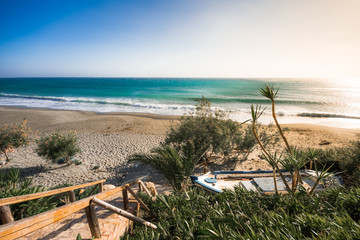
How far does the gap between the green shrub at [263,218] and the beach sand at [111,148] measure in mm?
5375

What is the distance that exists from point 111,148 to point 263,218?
11.8 meters

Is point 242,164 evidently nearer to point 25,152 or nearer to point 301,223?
point 301,223

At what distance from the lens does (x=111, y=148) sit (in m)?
12.6

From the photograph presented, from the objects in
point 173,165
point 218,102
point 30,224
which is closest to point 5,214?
point 30,224

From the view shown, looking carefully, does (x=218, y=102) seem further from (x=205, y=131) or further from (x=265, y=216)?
(x=265, y=216)

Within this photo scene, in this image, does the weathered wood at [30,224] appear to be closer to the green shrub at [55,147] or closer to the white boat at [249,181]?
the white boat at [249,181]

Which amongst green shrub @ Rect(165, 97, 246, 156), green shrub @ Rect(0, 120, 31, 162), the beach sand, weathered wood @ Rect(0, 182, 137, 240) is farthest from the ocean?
green shrub @ Rect(0, 120, 31, 162)

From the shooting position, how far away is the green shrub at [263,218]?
2180mm

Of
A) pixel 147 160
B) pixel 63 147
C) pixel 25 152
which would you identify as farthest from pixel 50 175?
pixel 147 160

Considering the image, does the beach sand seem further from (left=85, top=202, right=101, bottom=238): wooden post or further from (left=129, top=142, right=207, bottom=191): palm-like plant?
(left=85, top=202, right=101, bottom=238): wooden post

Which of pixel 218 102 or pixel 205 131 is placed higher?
pixel 205 131

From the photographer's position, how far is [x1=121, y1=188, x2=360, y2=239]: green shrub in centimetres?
218

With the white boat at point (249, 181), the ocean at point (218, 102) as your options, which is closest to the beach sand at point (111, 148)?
the white boat at point (249, 181)

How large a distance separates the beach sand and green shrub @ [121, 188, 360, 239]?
5.37 metres
